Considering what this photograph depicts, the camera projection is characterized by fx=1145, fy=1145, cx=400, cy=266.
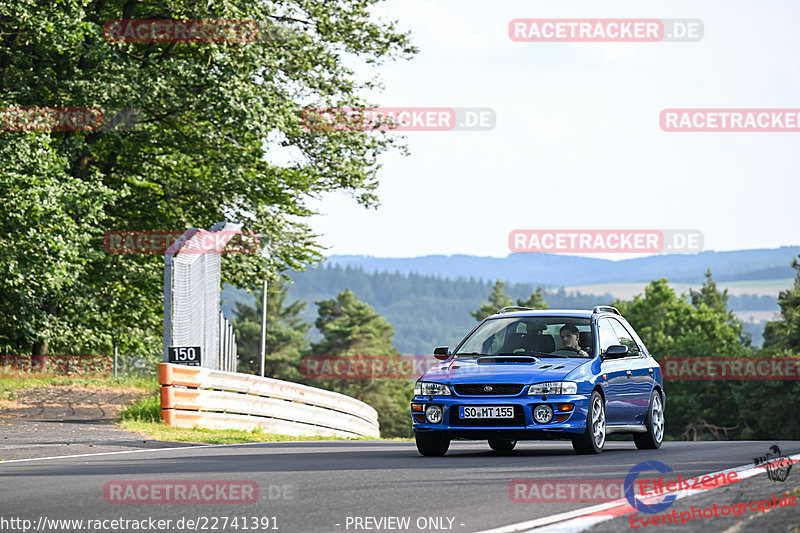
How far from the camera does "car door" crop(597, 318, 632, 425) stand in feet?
44.1

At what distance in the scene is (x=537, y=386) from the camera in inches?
492

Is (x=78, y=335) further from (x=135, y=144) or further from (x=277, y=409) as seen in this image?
(x=277, y=409)

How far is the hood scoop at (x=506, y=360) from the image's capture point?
1309cm

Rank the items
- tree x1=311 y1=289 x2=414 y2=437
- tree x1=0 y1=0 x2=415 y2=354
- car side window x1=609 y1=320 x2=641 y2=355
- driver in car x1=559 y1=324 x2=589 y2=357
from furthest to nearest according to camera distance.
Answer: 1. tree x1=311 y1=289 x2=414 y2=437
2. tree x1=0 y1=0 x2=415 y2=354
3. car side window x1=609 y1=320 x2=641 y2=355
4. driver in car x1=559 y1=324 x2=589 y2=357

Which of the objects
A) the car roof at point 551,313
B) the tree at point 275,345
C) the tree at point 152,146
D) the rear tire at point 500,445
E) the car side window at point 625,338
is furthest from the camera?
the tree at point 275,345

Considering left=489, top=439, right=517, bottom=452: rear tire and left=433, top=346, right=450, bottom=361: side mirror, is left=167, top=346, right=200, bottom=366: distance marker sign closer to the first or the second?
left=489, top=439, right=517, bottom=452: rear tire

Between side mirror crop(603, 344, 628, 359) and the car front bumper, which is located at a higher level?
side mirror crop(603, 344, 628, 359)

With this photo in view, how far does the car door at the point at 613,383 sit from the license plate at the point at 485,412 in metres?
1.50

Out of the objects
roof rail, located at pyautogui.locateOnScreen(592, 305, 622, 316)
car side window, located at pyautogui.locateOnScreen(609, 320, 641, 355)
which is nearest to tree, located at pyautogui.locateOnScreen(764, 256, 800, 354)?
car side window, located at pyautogui.locateOnScreen(609, 320, 641, 355)

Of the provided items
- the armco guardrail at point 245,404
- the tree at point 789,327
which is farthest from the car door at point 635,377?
the tree at point 789,327

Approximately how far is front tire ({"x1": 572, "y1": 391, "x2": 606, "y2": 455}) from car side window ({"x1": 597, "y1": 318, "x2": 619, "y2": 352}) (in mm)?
898

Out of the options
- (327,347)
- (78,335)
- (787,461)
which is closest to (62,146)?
(78,335)

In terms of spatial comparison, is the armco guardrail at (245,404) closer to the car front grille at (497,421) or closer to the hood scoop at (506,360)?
the hood scoop at (506,360)

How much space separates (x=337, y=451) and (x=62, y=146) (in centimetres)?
1664
